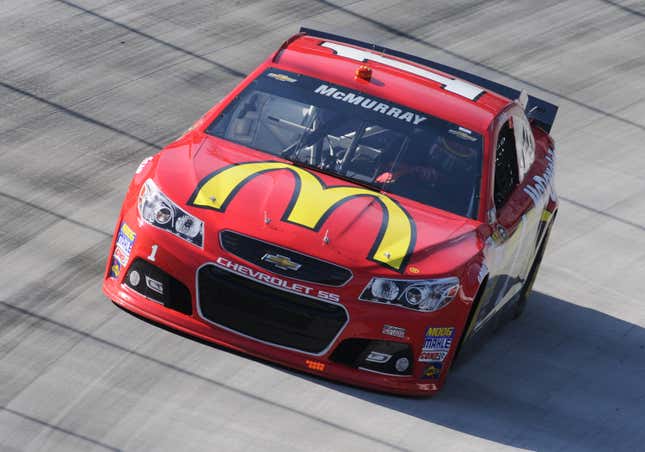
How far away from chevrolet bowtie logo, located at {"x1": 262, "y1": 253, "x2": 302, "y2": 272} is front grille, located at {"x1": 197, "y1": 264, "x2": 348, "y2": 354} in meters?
0.12

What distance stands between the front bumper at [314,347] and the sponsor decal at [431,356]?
0.5 inches

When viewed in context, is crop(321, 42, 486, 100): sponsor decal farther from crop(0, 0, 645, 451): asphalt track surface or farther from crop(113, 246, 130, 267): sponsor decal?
crop(113, 246, 130, 267): sponsor decal

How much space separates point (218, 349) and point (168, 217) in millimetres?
757

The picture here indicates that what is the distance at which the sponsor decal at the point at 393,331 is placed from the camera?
756cm

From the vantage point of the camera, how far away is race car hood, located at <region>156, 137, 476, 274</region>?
7.58 metres

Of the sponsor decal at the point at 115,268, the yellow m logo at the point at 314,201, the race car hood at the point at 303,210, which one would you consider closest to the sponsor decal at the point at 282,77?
the race car hood at the point at 303,210

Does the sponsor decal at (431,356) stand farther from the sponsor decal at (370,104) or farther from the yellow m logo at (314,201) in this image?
the sponsor decal at (370,104)

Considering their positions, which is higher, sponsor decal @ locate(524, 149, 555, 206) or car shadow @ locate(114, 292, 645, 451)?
sponsor decal @ locate(524, 149, 555, 206)

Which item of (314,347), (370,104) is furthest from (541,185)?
(314,347)

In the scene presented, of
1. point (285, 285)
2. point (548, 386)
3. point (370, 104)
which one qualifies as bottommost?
point (548, 386)

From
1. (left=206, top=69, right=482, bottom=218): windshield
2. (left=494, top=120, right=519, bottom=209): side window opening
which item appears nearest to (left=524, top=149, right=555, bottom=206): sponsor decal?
(left=494, top=120, right=519, bottom=209): side window opening

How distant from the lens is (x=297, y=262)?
7500mm

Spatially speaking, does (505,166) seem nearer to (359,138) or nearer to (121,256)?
(359,138)

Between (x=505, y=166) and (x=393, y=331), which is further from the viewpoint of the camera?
(x=505, y=166)
